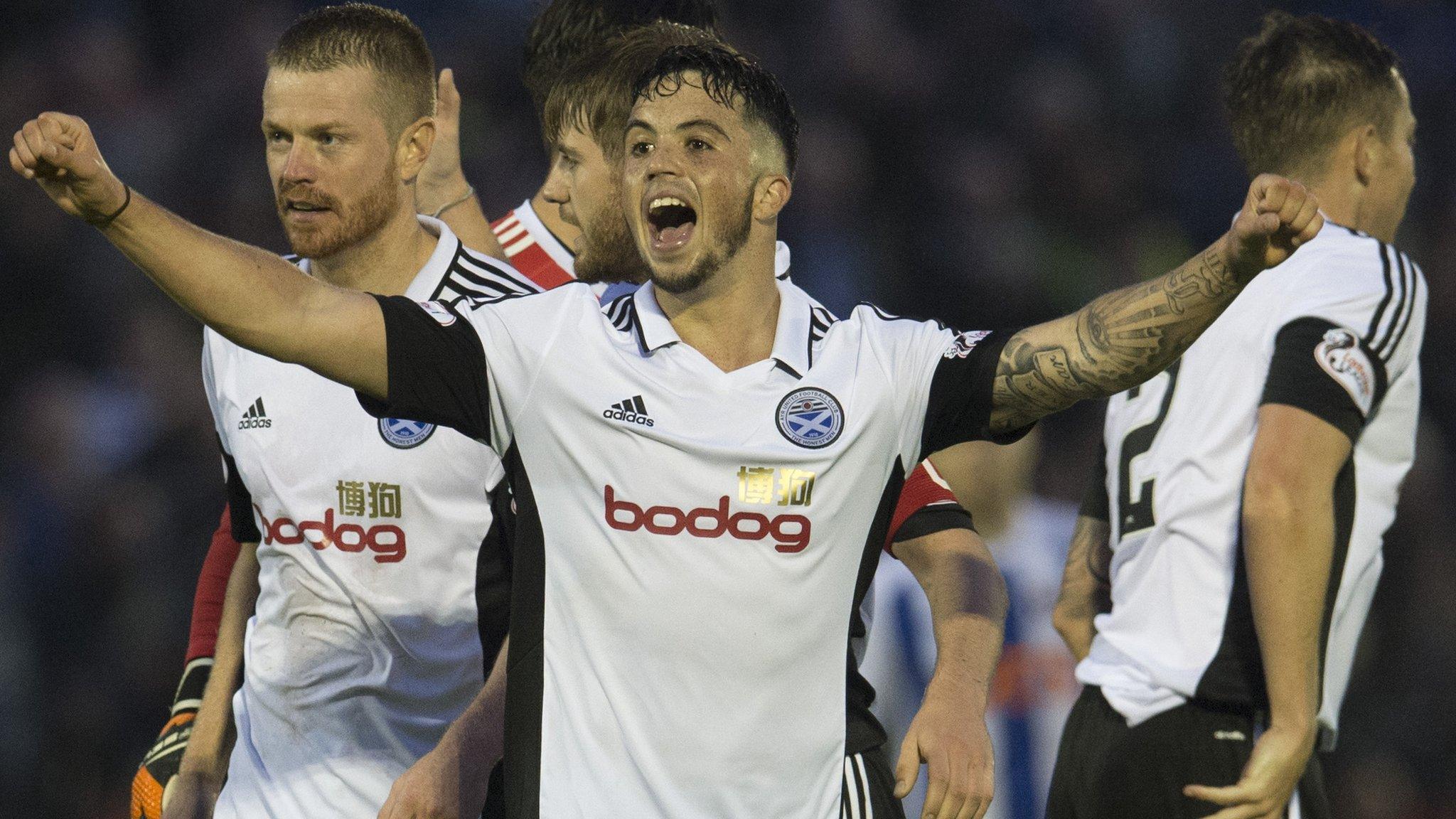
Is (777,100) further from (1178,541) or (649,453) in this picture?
(1178,541)

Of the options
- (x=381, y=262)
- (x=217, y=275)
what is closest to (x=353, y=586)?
(x=381, y=262)

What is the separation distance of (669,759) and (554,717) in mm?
222

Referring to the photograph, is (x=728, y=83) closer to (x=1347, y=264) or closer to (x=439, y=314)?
(x=439, y=314)

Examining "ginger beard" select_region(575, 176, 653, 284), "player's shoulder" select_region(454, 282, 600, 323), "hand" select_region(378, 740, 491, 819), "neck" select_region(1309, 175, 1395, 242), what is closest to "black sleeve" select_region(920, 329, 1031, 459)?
"player's shoulder" select_region(454, 282, 600, 323)

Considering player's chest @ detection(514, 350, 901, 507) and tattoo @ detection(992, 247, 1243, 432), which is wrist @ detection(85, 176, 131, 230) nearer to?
player's chest @ detection(514, 350, 901, 507)

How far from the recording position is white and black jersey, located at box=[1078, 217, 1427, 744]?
14.2ft

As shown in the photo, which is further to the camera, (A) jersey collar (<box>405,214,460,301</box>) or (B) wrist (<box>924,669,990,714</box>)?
(A) jersey collar (<box>405,214,460,301</box>)

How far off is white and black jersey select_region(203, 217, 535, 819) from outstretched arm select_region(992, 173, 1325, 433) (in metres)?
1.13

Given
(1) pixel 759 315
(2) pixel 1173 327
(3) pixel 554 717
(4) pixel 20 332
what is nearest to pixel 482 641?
(3) pixel 554 717

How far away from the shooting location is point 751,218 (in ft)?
11.1

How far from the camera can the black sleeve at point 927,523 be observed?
11.9 feet

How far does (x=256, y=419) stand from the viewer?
151 inches

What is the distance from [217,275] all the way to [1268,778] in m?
2.56

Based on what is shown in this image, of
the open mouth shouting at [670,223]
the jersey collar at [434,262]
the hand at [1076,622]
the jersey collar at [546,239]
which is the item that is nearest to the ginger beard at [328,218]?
the jersey collar at [434,262]
